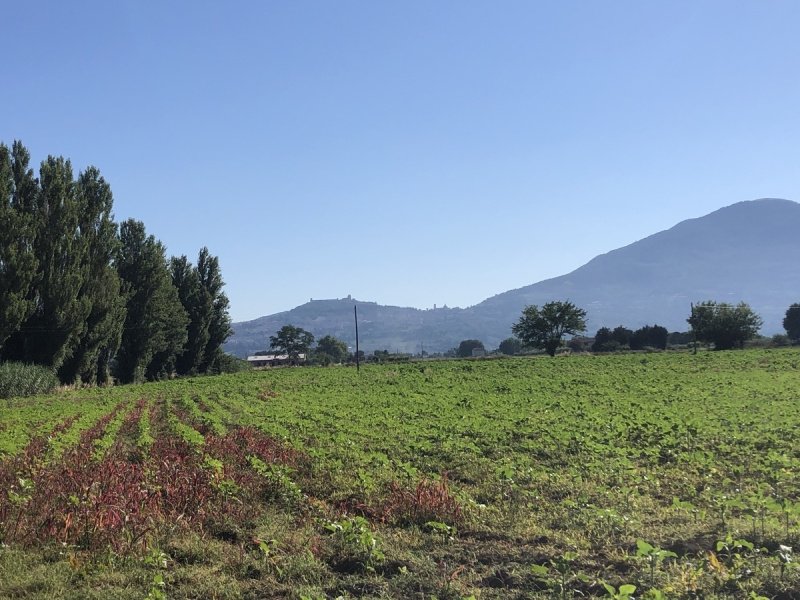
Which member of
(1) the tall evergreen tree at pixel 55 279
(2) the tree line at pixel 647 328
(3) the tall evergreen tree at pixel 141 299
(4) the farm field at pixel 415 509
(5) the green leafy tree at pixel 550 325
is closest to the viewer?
(4) the farm field at pixel 415 509

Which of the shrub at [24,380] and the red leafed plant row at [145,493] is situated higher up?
the shrub at [24,380]

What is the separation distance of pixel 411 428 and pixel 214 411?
1084cm

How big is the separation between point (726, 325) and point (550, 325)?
21484 mm

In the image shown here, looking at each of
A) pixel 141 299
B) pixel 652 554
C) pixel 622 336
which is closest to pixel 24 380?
pixel 141 299

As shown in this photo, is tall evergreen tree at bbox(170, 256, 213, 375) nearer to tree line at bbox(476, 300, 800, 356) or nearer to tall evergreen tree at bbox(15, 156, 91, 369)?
tall evergreen tree at bbox(15, 156, 91, 369)

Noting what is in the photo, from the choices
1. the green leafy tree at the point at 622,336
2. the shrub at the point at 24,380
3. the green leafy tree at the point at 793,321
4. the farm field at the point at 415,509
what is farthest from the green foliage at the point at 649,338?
the farm field at the point at 415,509

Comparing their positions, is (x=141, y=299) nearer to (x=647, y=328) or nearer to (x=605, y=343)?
(x=605, y=343)

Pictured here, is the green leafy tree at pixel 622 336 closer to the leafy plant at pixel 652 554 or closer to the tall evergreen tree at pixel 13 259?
the tall evergreen tree at pixel 13 259

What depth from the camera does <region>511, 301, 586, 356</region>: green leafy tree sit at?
272 ft

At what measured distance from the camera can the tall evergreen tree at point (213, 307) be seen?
2766 inches

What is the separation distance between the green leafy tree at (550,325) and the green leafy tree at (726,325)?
14.5 metres

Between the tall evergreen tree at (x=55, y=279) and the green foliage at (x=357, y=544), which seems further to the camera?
the tall evergreen tree at (x=55, y=279)

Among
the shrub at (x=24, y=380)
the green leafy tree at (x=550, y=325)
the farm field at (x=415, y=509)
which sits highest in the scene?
the green leafy tree at (x=550, y=325)

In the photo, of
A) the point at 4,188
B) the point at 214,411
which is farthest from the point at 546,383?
the point at 4,188
